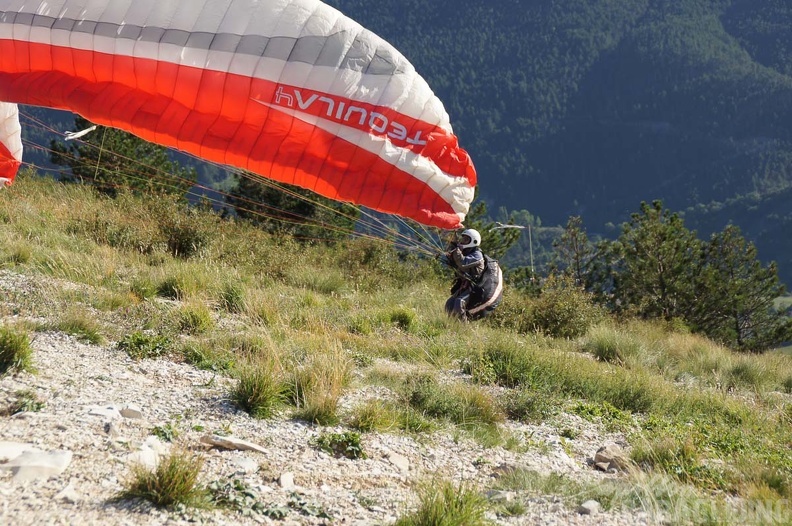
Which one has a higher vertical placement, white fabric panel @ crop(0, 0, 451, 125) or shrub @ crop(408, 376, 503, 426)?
white fabric panel @ crop(0, 0, 451, 125)

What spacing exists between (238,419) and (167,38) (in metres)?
4.08

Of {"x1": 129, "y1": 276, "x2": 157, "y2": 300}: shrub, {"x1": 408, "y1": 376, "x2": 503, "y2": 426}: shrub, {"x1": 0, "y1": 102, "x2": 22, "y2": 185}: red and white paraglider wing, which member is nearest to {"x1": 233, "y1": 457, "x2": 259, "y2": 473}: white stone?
{"x1": 408, "y1": 376, "x2": 503, "y2": 426}: shrub

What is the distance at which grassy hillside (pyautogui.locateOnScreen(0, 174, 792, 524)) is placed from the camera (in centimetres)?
545

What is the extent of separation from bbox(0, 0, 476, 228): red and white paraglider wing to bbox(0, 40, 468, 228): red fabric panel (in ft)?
0.04

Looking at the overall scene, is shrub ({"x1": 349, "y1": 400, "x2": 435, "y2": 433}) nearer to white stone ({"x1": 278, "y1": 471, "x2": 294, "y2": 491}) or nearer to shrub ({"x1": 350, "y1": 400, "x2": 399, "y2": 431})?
shrub ({"x1": 350, "y1": 400, "x2": 399, "y2": 431})

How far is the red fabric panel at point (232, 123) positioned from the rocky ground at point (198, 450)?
217 centimetres

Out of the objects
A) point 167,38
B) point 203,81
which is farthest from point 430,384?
point 167,38

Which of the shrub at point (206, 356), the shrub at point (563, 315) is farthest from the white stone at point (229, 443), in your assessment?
the shrub at point (563, 315)

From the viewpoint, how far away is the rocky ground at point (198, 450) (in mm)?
3736

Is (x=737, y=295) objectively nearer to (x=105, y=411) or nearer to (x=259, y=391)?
(x=259, y=391)

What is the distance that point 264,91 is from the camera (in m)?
7.36

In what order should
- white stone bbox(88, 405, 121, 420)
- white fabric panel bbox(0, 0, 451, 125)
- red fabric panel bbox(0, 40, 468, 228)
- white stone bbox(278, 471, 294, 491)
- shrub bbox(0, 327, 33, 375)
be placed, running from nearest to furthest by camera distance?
white stone bbox(278, 471, 294, 491) → white stone bbox(88, 405, 121, 420) → shrub bbox(0, 327, 33, 375) → white fabric panel bbox(0, 0, 451, 125) → red fabric panel bbox(0, 40, 468, 228)

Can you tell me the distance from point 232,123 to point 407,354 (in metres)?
2.92

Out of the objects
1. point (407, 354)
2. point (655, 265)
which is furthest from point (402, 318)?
point (655, 265)
